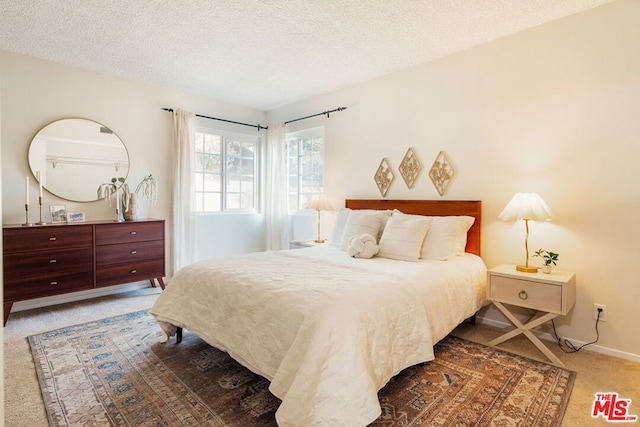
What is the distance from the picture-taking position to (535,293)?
2490mm

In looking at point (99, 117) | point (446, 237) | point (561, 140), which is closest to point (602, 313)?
point (446, 237)

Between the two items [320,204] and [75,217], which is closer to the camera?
[75,217]

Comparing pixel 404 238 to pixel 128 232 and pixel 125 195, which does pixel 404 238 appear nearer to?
pixel 128 232

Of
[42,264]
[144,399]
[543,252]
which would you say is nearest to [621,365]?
[543,252]

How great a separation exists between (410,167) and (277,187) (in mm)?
2174

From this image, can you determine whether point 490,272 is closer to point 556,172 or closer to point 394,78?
point 556,172

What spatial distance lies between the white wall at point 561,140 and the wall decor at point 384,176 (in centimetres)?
28

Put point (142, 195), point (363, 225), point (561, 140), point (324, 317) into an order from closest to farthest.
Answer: point (324, 317) → point (561, 140) → point (363, 225) → point (142, 195)

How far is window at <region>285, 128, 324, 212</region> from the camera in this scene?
4918 millimetres

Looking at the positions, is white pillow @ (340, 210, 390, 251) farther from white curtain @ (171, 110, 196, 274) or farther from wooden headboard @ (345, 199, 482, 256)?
white curtain @ (171, 110, 196, 274)

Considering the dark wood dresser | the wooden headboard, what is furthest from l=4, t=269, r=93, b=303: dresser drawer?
the wooden headboard

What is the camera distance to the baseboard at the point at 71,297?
3.57m

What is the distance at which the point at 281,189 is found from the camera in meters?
5.25

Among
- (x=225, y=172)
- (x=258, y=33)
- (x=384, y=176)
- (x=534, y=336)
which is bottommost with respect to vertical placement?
(x=534, y=336)
